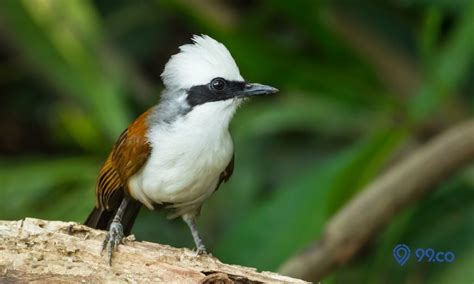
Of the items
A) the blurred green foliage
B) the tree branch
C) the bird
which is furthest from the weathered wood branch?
the blurred green foliage

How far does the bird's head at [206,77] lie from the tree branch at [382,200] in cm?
103

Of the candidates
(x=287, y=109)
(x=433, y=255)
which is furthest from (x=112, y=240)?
(x=287, y=109)

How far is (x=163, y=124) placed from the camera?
4.48 m

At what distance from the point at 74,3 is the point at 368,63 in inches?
81.2

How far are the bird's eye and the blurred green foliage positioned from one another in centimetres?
155

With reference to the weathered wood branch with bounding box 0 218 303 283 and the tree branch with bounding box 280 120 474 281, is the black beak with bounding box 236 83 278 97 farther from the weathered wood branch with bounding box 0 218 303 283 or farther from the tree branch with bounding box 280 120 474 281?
the tree branch with bounding box 280 120 474 281

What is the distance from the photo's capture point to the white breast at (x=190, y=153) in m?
4.40

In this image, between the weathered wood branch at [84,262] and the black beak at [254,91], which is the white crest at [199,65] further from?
the weathered wood branch at [84,262]

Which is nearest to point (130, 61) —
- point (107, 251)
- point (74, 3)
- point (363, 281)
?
point (74, 3)

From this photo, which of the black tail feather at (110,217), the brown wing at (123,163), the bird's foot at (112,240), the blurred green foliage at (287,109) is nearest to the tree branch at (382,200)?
the blurred green foliage at (287,109)

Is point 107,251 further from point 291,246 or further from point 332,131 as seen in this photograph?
point 332,131

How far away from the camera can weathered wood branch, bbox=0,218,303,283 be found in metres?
3.80

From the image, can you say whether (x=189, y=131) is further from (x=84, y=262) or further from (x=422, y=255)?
(x=422, y=255)

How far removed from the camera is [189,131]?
4.43 meters
